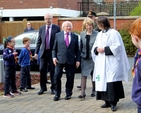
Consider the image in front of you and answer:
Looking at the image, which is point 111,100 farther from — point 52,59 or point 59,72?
point 52,59

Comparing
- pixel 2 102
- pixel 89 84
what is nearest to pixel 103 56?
pixel 2 102

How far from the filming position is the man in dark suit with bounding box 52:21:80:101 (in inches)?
347

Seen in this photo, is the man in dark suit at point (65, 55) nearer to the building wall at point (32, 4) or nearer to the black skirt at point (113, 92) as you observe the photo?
the black skirt at point (113, 92)

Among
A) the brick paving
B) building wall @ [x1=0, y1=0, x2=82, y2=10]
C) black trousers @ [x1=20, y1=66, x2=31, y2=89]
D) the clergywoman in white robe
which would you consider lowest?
the brick paving

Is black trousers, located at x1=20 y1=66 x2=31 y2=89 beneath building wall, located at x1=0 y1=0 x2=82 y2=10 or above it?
beneath

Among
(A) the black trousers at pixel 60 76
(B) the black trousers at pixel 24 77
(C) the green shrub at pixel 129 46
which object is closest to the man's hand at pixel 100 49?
(A) the black trousers at pixel 60 76

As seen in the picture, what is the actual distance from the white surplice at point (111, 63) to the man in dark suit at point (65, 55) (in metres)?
1.21

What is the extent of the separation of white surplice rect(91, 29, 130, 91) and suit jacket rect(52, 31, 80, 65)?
1192mm

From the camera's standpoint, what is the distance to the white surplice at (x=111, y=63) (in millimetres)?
7637

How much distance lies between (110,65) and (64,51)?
1.51 m

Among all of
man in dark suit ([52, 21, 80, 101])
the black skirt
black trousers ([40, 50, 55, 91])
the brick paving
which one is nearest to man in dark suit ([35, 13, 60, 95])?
black trousers ([40, 50, 55, 91])

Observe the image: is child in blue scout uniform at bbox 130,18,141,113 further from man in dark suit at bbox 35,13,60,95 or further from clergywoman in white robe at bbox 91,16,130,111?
man in dark suit at bbox 35,13,60,95

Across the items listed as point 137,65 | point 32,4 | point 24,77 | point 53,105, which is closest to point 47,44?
point 24,77

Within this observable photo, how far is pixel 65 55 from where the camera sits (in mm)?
8789
